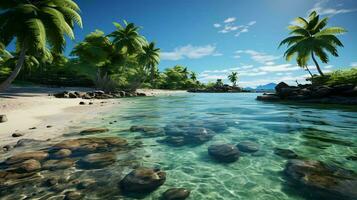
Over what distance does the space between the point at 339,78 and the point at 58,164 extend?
1013 inches

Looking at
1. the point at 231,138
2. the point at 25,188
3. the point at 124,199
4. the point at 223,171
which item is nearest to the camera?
the point at 124,199

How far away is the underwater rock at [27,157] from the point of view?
5.09 m

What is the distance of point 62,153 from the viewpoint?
5.70 meters

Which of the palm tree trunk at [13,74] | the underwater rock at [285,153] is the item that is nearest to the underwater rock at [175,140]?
the underwater rock at [285,153]

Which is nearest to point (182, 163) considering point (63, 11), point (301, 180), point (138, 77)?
point (301, 180)

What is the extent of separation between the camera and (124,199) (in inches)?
144

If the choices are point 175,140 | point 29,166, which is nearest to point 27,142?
point 29,166

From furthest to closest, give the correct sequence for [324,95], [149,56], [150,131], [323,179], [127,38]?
[149,56]
[127,38]
[324,95]
[150,131]
[323,179]

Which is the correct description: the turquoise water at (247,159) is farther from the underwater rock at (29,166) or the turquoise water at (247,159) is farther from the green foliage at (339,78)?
the green foliage at (339,78)

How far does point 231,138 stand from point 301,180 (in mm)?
3510

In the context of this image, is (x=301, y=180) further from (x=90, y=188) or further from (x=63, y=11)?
(x=63, y=11)

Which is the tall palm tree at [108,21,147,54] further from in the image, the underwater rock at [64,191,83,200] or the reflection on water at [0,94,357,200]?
the underwater rock at [64,191,83,200]

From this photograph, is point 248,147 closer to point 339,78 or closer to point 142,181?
point 142,181

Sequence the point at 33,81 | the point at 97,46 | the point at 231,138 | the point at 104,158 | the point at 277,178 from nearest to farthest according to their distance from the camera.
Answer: the point at 277,178, the point at 104,158, the point at 231,138, the point at 97,46, the point at 33,81
